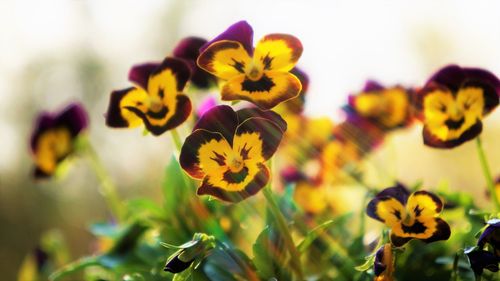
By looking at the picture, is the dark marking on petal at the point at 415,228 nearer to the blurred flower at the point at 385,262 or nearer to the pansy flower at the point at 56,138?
the blurred flower at the point at 385,262

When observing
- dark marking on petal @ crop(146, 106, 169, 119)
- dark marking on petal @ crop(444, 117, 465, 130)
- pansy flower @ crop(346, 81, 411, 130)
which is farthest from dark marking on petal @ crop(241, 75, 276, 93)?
pansy flower @ crop(346, 81, 411, 130)

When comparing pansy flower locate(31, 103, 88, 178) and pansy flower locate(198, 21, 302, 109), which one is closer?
pansy flower locate(198, 21, 302, 109)

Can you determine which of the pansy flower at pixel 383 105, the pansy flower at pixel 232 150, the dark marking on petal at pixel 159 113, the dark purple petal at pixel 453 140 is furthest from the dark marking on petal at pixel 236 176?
the pansy flower at pixel 383 105

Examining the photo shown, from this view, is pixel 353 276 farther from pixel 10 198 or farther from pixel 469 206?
pixel 10 198

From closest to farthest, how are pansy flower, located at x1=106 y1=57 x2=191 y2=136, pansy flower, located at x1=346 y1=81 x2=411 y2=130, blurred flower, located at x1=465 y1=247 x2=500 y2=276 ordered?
blurred flower, located at x1=465 y1=247 x2=500 y2=276
pansy flower, located at x1=106 y1=57 x2=191 y2=136
pansy flower, located at x1=346 y1=81 x2=411 y2=130

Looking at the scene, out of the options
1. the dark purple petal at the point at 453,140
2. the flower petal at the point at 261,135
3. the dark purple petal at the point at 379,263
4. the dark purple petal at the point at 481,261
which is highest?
the flower petal at the point at 261,135

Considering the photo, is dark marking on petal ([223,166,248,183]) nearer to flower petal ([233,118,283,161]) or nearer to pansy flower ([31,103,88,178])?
flower petal ([233,118,283,161])
